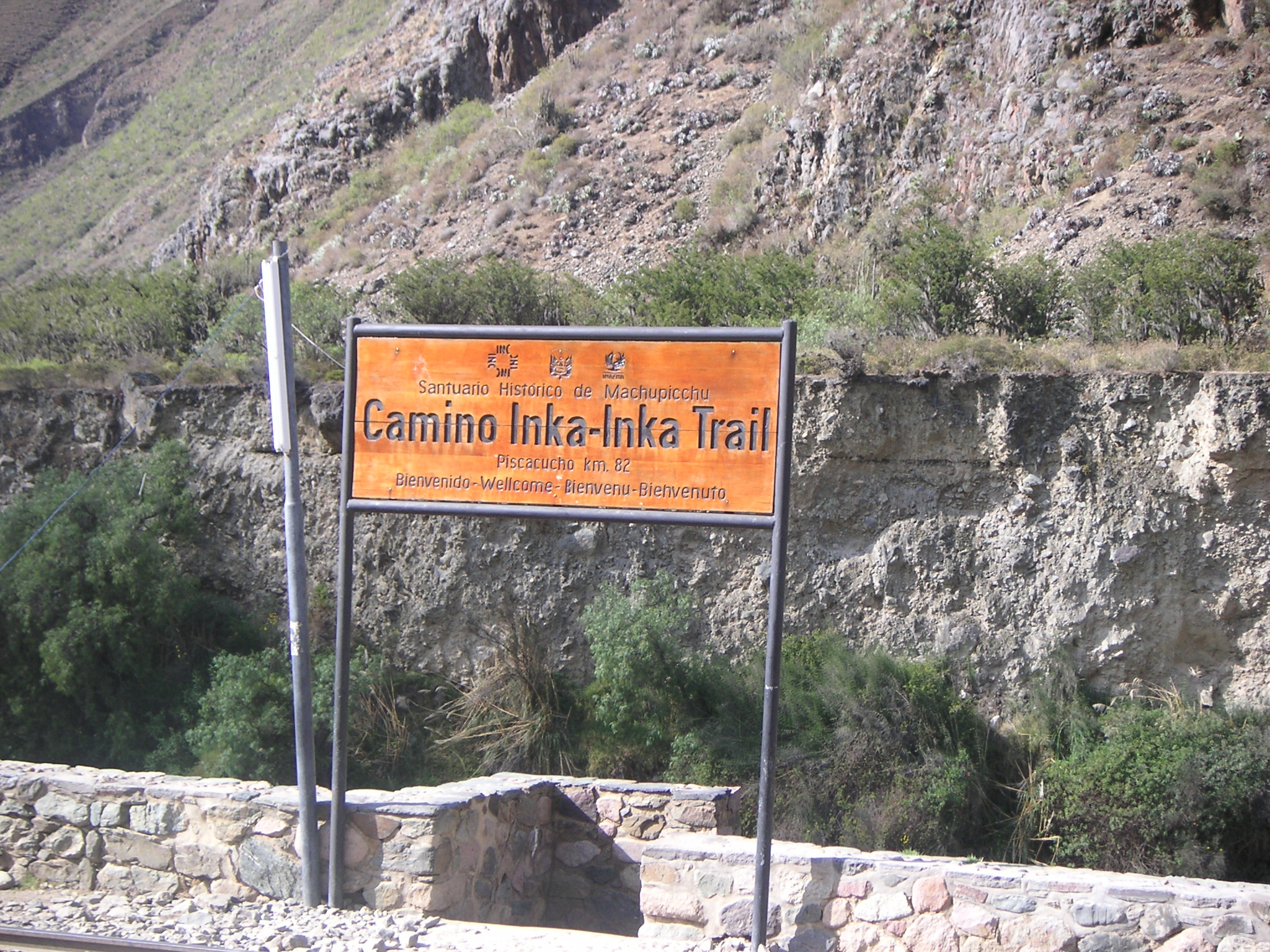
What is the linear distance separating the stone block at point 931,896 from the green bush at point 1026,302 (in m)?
8.00

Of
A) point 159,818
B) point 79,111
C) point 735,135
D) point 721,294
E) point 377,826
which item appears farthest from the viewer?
point 79,111

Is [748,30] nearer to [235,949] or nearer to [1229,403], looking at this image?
[1229,403]

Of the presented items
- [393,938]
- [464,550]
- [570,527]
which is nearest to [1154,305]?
[570,527]

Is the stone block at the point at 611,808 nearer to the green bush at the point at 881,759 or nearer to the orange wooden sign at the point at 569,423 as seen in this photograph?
the green bush at the point at 881,759

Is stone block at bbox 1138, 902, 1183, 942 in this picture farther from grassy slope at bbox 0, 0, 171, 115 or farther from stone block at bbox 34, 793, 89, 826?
grassy slope at bbox 0, 0, 171, 115

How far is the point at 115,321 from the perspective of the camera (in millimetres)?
15125

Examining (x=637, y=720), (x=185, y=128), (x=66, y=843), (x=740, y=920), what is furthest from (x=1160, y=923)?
(x=185, y=128)

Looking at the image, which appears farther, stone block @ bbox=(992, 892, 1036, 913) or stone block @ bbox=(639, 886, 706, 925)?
stone block @ bbox=(639, 886, 706, 925)

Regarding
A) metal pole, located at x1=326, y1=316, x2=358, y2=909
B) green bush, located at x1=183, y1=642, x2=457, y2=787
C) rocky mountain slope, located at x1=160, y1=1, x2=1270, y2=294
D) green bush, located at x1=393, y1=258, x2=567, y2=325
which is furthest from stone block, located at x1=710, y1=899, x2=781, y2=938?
rocky mountain slope, located at x1=160, y1=1, x2=1270, y2=294

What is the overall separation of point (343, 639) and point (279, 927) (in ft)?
5.24

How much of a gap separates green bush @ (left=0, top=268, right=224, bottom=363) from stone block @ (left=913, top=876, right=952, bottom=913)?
12986 mm

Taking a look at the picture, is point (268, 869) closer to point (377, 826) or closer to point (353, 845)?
point (353, 845)

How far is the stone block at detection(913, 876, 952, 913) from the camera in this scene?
5.22m

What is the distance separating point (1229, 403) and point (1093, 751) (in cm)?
338
